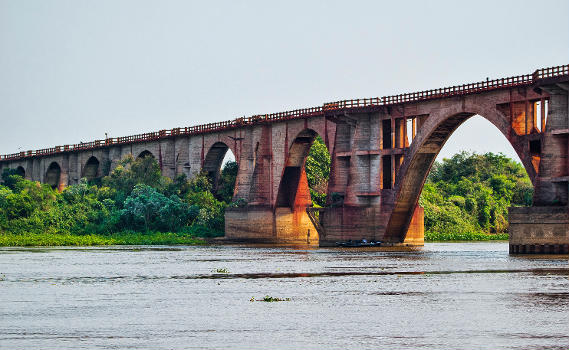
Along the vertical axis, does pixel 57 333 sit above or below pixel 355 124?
below

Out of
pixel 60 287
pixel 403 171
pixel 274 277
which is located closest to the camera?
pixel 60 287

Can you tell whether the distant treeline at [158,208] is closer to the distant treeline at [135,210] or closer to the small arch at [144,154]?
the distant treeline at [135,210]

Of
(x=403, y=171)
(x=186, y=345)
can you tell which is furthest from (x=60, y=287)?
(x=403, y=171)

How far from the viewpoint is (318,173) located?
12581 centimetres

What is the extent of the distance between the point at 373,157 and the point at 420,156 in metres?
4.91

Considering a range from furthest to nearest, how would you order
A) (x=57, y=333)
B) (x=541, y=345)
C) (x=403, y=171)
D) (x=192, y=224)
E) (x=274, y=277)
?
1. (x=192, y=224)
2. (x=403, y=171)
3. (x=274, y=277)
4. (x=57, y=333)
5. (x=541, y=345)

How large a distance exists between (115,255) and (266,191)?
107ft


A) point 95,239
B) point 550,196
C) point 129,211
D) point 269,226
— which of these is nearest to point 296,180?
point 269,226

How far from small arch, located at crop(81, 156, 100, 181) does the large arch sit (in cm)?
7396

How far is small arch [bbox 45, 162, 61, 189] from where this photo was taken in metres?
169

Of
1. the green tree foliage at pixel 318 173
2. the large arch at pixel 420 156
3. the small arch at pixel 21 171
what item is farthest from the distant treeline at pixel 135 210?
the small arch at pixel 21 171

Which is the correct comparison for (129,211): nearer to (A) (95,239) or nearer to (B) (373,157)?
(A) (95,239)

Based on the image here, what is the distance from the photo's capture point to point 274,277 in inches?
2137

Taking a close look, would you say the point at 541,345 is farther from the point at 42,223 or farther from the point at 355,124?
the point at 42,223
